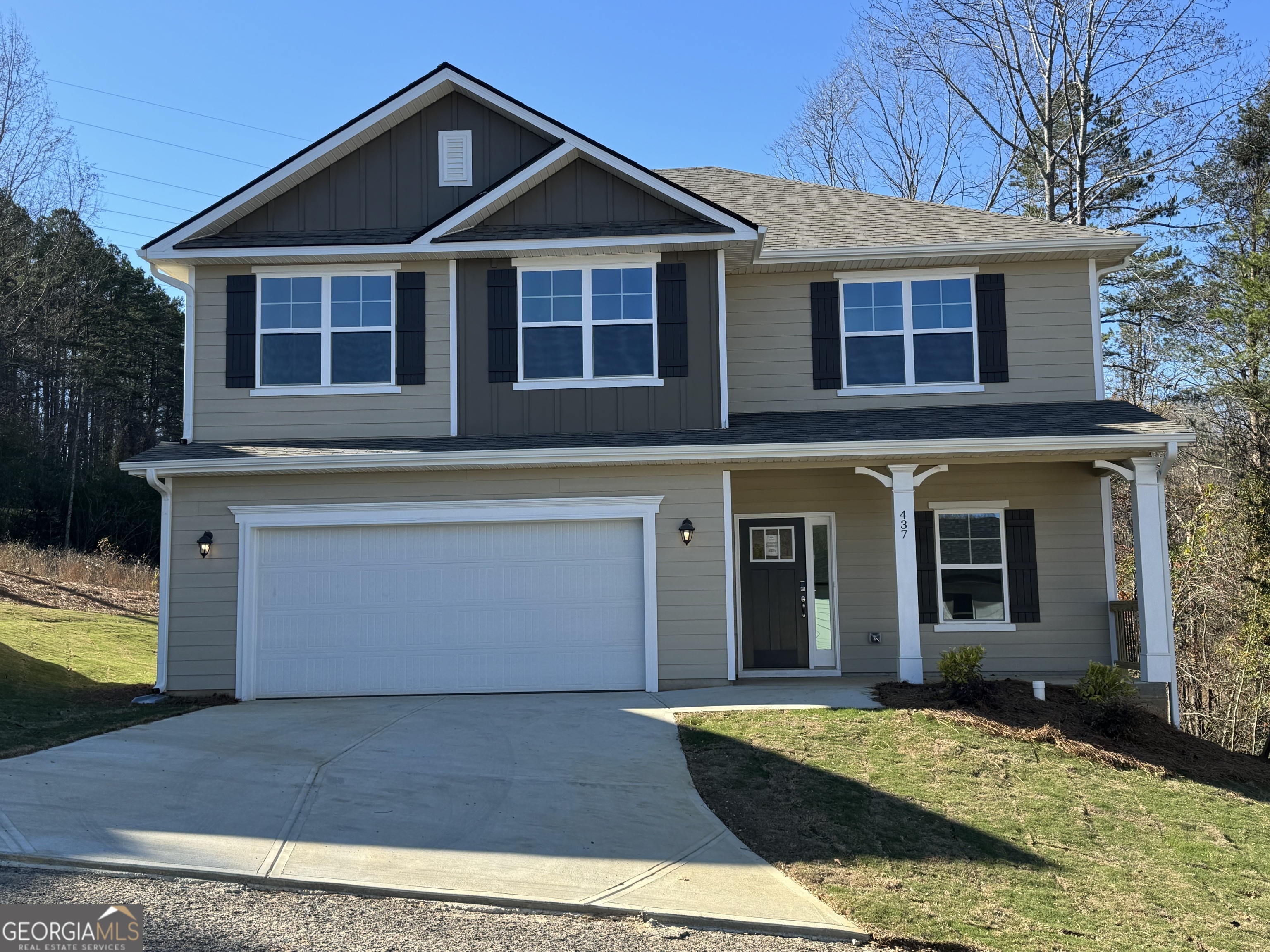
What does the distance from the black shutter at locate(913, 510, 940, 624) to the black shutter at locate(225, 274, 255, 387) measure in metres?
8.51

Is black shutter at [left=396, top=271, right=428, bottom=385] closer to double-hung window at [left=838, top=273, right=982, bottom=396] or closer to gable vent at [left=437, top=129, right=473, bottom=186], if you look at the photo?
gable vent at [left=437, top=129, right=473, bottom=186]

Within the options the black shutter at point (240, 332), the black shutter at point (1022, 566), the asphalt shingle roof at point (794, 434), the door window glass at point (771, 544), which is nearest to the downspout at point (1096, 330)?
the asphalt shingle roof at point (794, 434)

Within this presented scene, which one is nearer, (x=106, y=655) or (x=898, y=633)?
(x=898, y=633)

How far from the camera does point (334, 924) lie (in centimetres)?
519

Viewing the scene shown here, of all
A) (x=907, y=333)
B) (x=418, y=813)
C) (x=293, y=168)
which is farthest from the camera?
(x=907, y=333)

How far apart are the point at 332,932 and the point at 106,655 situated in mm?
12568

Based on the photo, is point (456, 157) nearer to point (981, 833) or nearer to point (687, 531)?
point (687, 531)

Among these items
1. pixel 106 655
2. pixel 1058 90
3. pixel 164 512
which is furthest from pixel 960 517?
pixel 1058 90

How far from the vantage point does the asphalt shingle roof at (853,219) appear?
13219mm

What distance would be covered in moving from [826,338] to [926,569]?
3.24 meters

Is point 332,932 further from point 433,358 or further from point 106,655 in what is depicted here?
point 106,655

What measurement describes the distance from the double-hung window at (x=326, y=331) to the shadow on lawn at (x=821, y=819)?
6613mm

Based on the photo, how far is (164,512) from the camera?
38.9 feet

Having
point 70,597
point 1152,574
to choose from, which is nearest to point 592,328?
point 1152,574
